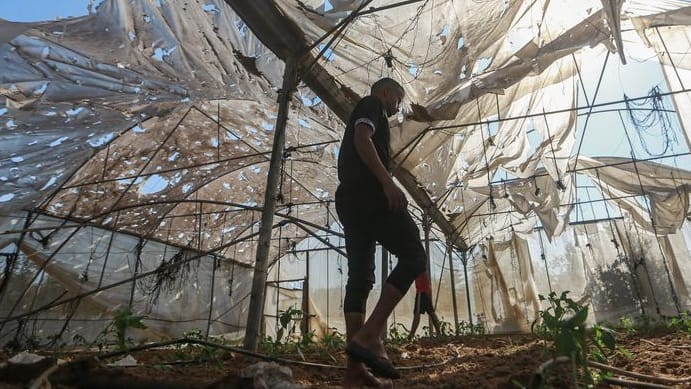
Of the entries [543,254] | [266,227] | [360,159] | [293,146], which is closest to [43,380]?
[360,159]

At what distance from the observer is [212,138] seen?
6.41 metres

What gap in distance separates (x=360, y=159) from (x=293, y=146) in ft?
16.9

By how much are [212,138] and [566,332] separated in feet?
20.3

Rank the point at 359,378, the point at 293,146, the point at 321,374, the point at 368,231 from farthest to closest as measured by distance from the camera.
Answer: the point at 293,146 → the point at 321,374 → the point at 368,231 → the point at 359,378

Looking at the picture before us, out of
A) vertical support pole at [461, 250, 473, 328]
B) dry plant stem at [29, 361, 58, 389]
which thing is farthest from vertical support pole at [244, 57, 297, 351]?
vertical support pole at [461, 250, 473, 328]

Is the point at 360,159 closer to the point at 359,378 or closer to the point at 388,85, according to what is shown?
the point at 388,85

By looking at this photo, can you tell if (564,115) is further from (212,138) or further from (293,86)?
(212,138)

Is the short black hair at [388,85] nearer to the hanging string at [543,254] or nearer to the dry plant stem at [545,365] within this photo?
the dry plant stem at [545,365]

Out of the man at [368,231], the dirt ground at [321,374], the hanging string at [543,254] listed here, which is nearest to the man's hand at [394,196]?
the man at [368,231]

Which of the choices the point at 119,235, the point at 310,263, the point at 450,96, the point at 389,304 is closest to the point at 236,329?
the point at 310,263

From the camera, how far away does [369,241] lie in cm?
195

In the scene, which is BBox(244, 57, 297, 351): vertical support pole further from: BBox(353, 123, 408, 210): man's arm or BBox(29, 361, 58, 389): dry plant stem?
BBox(29, 361, 58, 389): dry plant stem

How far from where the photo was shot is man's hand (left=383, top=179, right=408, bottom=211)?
1.78 metres

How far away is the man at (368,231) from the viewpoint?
1.68 meters
